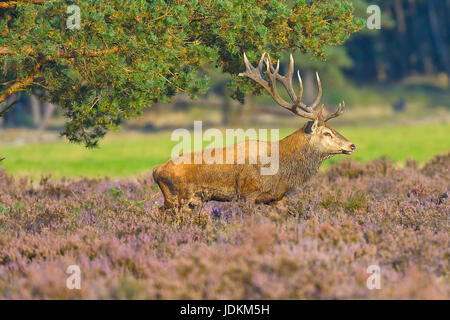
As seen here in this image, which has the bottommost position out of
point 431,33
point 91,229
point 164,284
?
point 164,284

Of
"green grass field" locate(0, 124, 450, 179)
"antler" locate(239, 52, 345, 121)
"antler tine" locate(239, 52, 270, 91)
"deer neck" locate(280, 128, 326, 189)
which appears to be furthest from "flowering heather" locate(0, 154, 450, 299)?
"green grass field" locate(0, 124, 450, 179)

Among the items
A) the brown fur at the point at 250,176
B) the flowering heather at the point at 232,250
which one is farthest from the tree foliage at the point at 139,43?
the flowering heather at the point at 232,250

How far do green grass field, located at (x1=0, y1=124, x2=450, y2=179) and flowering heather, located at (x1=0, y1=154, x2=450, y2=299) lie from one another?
1086 cm

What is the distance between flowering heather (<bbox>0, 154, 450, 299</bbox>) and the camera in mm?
5414

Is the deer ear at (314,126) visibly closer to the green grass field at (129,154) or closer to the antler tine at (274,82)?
the antler tine at (274,82)

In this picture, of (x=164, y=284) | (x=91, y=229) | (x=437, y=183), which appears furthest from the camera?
(x=437, y=183)

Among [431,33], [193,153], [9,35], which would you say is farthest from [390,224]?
[431,33]

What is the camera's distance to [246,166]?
8094 mm

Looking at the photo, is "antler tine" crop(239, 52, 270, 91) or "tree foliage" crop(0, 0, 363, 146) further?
"antler tine" crop(239, 52, 270, 91)

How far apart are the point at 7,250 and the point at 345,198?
16.4 ft

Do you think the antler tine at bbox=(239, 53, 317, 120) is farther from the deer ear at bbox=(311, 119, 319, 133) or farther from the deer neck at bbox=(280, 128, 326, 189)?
the deer neck at bbox=(280, 128, 326, 189)

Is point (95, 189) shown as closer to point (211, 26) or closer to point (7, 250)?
point (211, 26)

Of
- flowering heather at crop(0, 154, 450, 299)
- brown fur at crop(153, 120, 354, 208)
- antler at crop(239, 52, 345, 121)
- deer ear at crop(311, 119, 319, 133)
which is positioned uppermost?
antler at crop(239, 52, 345, 121)

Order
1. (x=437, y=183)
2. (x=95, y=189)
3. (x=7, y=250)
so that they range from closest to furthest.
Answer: (x=7, y=250)
(x=437, y=183)
(x=95, y=189)
